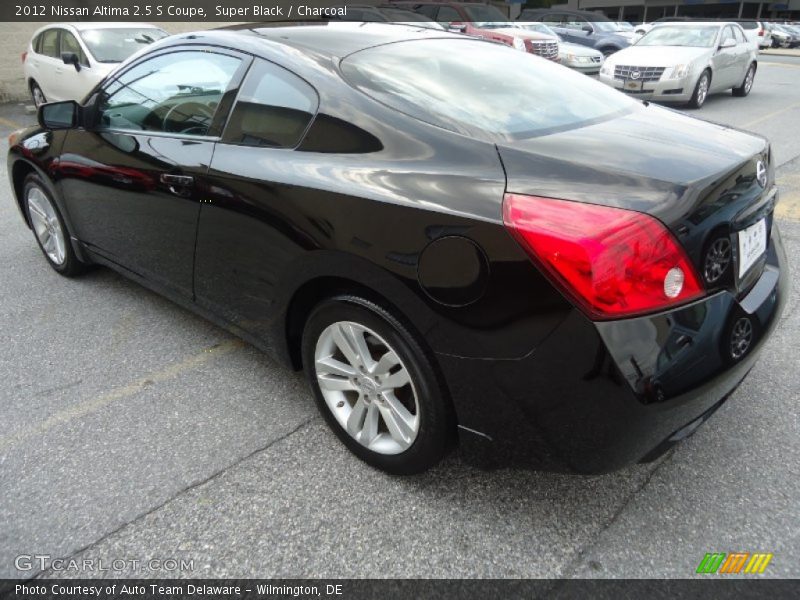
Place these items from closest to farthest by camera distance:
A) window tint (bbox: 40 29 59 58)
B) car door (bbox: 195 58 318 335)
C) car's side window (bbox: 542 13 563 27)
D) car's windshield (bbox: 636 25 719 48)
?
car door (bbox: 195 58 318 335), window tint (bbox: 40 29 59 58), car's windshield (bbox: 636 25 719 48), car's side window (bbox: 542 13 563 27)

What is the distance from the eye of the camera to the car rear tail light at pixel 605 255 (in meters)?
1.66


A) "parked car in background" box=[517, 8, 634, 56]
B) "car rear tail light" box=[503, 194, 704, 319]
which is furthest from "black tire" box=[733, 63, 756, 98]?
"car rear tail light" box=[503, 194, 704, 319]

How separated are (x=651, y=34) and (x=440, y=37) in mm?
10874

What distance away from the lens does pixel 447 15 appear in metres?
17.1

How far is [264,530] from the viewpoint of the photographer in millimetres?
2113

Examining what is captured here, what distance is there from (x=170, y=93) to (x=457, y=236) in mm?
1918

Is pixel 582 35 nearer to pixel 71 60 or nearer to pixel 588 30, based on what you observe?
pixel 588 30

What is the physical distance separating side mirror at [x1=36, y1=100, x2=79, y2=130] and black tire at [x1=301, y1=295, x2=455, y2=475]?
82.5 inches

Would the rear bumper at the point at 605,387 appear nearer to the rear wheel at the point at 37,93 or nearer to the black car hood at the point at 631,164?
the black car hood at the point at 631,164

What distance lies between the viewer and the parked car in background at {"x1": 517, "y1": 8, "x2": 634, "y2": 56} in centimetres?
2112

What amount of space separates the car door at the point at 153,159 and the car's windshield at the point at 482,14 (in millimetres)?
15302

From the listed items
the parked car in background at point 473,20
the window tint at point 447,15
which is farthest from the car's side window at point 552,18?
the window tint at point 447,15
